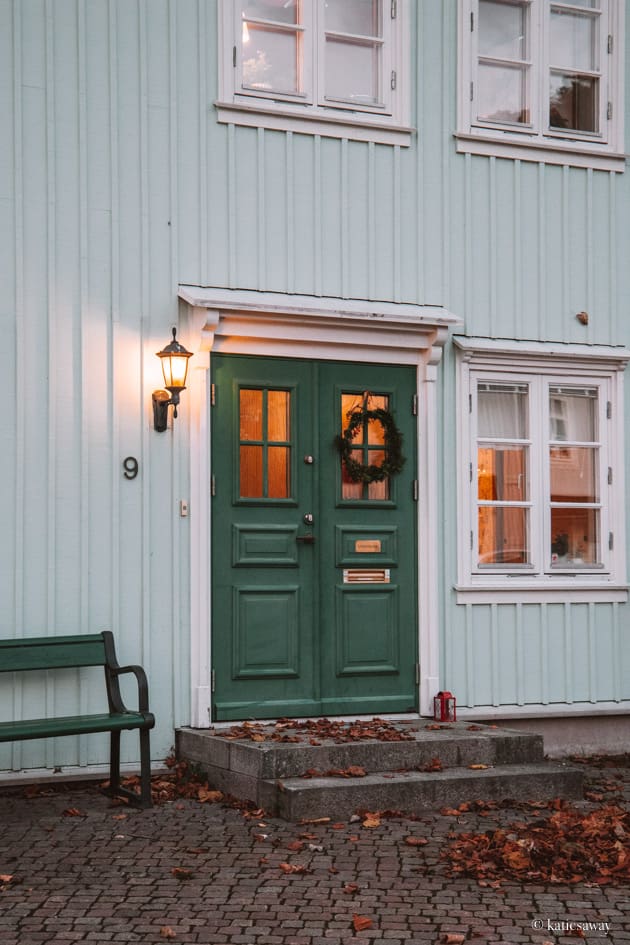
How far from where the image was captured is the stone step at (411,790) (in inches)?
274

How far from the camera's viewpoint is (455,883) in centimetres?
581

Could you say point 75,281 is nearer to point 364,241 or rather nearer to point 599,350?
point 364,241

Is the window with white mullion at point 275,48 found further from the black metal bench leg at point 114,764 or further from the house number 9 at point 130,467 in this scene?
the black metal bench leg at point 114,764

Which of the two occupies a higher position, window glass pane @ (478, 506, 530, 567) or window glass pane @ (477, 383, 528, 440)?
window glass pane @ (477, 383, 528, 440)

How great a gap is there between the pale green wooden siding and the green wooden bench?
0.89ft

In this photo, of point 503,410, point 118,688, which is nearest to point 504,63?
point 503,410

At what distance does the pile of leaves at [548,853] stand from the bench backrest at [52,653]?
267 centimetres

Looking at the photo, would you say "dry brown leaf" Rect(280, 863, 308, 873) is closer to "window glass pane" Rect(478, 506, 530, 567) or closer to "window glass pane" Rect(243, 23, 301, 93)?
"window glass pane" Rect(478, 506, 530, 567)

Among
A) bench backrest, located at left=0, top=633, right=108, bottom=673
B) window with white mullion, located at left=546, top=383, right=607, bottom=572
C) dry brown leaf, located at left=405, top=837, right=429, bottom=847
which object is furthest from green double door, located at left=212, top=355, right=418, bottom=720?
dry brown leaf, located at left=405, top=837, right=429, bottom=847

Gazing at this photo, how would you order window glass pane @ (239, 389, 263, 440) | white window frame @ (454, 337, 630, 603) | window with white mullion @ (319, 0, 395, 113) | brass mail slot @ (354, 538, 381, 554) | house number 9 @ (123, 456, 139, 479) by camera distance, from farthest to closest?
1. white window frame @ (454, 337, 630, 603)
2. window with white mullion @ (319, 0, 395, 113)
3. brass mail slot @ (354, 538, 381, 554)
4. window glass pane @ (239, 389, 263, 440)
5. house number 9 @ (123, 456, 139, 479)


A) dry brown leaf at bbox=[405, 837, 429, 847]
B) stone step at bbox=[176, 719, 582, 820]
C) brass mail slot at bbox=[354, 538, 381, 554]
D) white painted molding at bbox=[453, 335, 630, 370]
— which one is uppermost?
white painted molding at bbox=[453, 335, 630, 370]

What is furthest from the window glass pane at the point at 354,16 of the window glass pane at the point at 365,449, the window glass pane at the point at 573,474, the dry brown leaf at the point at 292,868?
the dry brown leaf at the point at 292,868

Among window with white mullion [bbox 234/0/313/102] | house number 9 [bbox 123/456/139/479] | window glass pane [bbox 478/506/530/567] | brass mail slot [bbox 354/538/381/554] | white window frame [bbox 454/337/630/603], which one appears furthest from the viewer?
window glass pane [bbox 478/506/530/567]

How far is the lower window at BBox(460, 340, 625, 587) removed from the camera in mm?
9320
